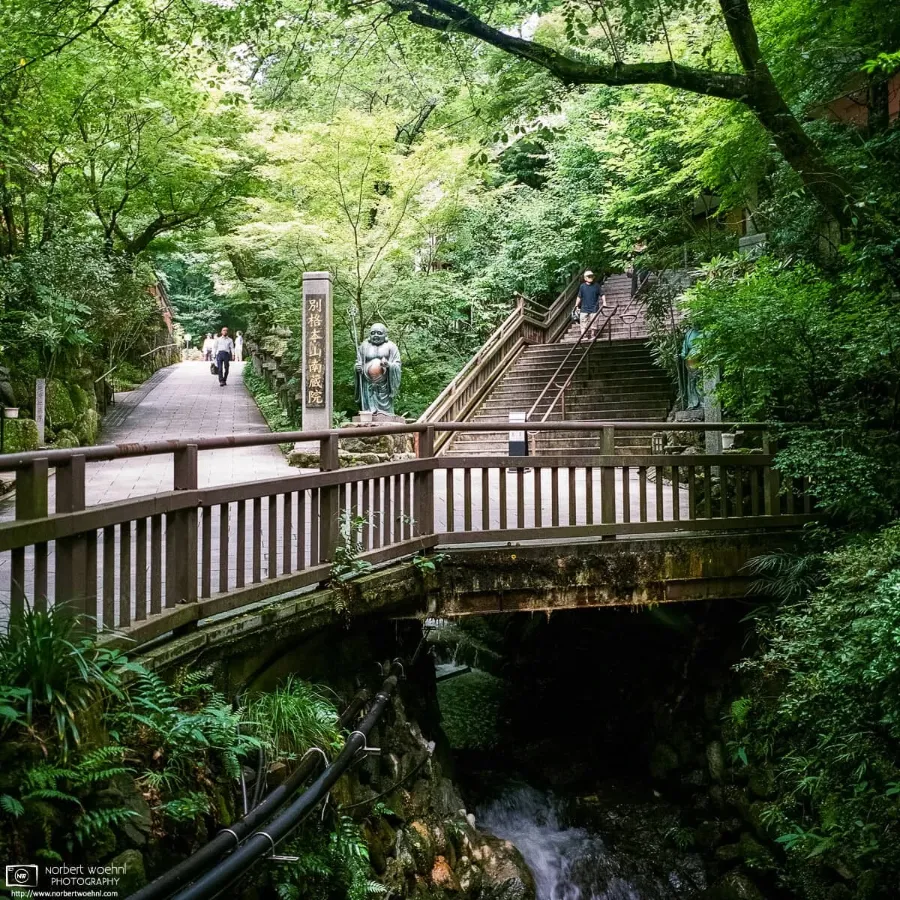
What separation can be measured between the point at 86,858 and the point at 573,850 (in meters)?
4.93

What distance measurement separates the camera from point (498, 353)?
1688 cm

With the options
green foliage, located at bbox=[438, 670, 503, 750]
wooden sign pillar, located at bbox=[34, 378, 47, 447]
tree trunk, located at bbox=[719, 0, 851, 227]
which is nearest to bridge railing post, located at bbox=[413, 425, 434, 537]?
green foliage, located at bbox=[438, 670, 503, 750]

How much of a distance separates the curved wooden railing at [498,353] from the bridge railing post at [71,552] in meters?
10.5

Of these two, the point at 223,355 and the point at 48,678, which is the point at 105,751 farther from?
the point at 223,355

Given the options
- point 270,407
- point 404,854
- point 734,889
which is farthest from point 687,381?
point 270,407

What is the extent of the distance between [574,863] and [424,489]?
3.62m

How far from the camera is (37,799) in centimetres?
259

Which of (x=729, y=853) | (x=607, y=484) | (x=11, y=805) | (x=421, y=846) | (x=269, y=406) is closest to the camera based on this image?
(x=11, y=805)

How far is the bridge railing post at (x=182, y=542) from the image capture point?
385 cm

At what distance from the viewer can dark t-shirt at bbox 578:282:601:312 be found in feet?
58.9

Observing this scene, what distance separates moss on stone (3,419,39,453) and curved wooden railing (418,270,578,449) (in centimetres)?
680

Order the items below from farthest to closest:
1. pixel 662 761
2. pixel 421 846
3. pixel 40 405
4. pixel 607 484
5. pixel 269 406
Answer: pixel 269 406 → pixel 40 405 → pixel 662 761 → pixel 607 484 → pixel 421 846

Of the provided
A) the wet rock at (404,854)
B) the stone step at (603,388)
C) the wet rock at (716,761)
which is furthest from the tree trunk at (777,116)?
the stone step at (603,388)

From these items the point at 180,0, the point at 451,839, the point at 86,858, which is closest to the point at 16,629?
the point at 86,858
